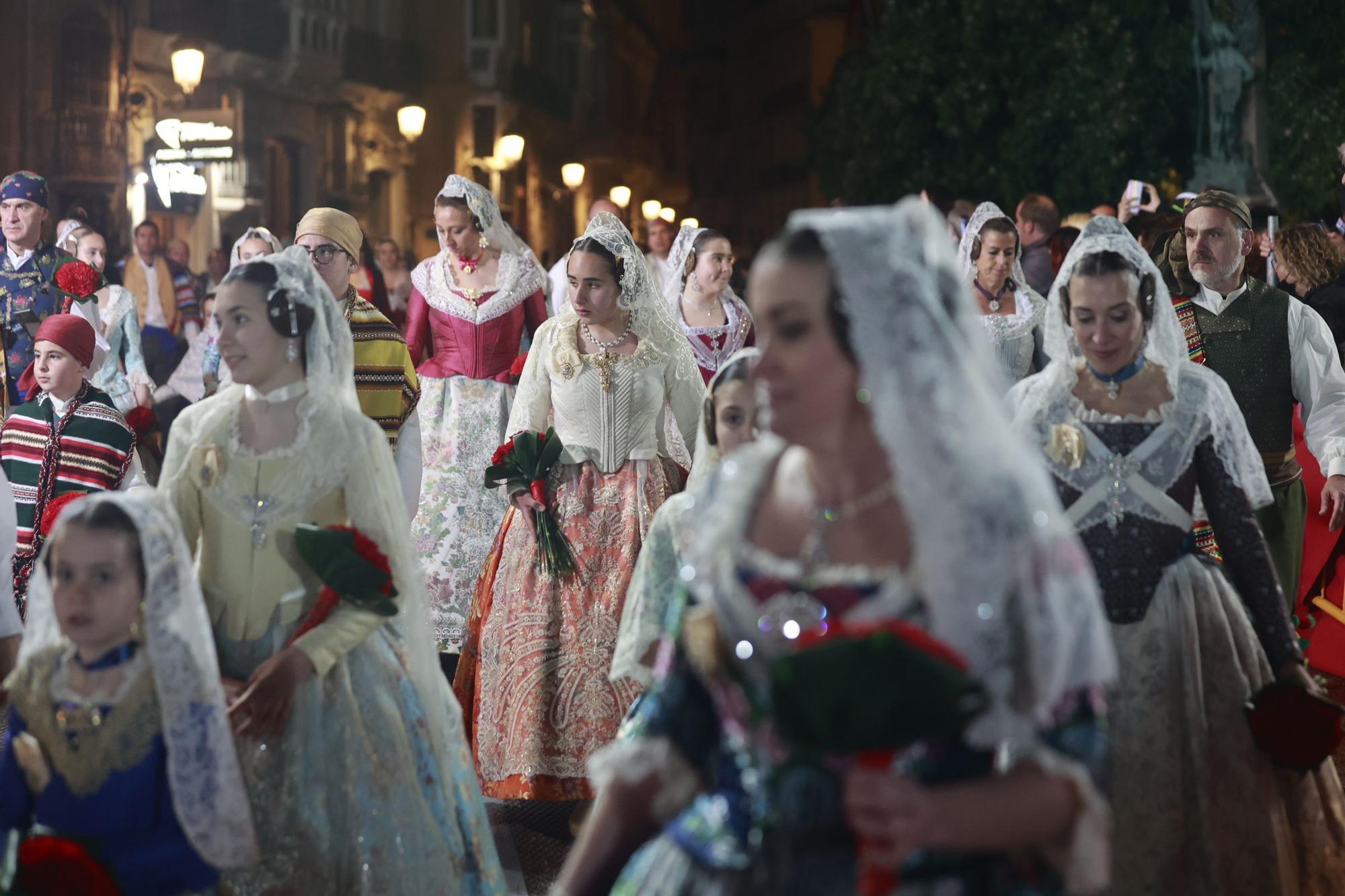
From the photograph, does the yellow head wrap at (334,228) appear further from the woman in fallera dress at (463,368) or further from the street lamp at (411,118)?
the street lamp at (411,118)

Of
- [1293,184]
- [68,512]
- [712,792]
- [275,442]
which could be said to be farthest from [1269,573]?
[1293,184]

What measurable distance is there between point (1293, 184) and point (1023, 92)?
177 inches

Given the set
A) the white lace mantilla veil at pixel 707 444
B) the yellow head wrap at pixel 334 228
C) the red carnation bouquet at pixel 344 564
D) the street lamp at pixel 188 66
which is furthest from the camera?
the street lamp at pixel 188 66

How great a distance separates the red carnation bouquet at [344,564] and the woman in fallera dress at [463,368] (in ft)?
13.3

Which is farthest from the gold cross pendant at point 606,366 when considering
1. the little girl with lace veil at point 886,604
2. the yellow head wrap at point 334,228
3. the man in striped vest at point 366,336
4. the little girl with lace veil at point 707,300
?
the little girl with lace veil at point 886,604

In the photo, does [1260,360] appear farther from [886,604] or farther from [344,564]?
[886,604]

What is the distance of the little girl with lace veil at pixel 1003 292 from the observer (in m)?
8.23

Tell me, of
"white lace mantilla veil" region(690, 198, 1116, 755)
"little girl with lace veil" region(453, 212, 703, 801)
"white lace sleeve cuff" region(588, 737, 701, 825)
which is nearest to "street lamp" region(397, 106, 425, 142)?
"little girl with lace veil" region(453, 212, 703, 801)

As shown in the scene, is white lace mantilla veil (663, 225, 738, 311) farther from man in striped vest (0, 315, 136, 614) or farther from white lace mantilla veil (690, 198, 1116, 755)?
white lace mantilla veil (690, 198, 1116, 755)

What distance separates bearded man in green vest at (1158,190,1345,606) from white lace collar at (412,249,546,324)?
3434mm

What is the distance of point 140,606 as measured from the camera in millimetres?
3654

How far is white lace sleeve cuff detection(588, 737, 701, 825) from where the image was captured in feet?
8.58

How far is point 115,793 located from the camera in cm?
351

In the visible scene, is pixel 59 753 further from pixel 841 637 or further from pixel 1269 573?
pixel 1269 573
